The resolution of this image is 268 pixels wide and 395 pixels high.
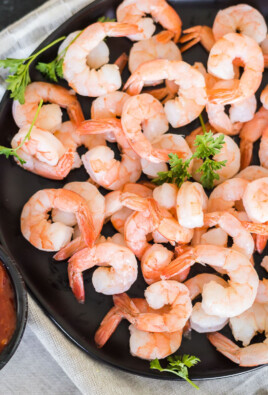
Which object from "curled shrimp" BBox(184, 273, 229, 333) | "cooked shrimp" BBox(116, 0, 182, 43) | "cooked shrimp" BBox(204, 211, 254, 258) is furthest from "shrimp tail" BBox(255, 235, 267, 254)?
"cooked shrimp" BBox(116, 0, 182, 43)

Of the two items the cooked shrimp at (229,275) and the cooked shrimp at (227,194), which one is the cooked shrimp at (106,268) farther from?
the cooked shrimp at (227,194)

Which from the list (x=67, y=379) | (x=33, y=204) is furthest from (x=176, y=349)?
(x=33, y=204)

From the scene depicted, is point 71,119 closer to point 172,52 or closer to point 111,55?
point 111,55

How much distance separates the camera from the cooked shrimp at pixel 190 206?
2117 mm

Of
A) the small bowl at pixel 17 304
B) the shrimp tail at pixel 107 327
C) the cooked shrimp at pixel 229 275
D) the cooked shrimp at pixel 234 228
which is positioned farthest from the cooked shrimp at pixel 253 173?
the small bowl at pixel 17 304

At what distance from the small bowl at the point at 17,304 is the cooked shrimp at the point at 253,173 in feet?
3.10

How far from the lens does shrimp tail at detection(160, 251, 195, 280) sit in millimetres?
2158

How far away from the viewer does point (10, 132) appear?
2270mm

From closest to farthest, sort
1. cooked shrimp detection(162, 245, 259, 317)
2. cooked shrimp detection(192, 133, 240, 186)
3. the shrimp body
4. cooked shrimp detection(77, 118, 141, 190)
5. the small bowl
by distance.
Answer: the small bowl → cooked shrimp detection(162, 245, 259, 317) → cooked shrimp detection(77, 118, 141, 190) → cooked shrimp detection(192, 133, 240, 186) → the shrimp body

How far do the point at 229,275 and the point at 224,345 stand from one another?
0.88 feet

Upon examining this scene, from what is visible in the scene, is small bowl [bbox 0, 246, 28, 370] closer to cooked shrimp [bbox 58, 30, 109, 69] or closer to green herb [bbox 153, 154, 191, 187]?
green herb [bbox 153, 154, 191, 187]

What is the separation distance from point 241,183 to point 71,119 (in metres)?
0.68

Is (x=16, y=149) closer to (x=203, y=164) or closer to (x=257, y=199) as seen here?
(x=203, y=164)

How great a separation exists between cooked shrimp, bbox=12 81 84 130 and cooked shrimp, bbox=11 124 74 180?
0.07 metres
